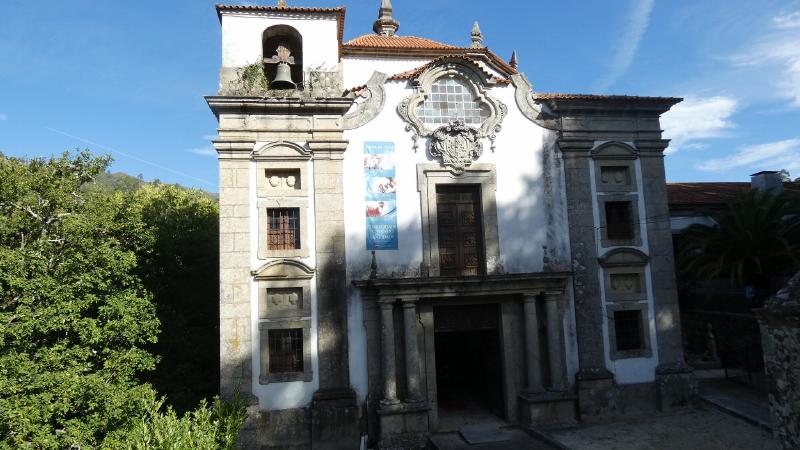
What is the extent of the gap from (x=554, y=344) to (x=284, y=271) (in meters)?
6.88

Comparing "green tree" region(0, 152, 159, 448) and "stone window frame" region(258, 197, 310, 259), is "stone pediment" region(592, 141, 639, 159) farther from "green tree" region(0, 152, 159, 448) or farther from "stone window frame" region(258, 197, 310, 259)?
"green tree" region(0, 152, 159, 448)

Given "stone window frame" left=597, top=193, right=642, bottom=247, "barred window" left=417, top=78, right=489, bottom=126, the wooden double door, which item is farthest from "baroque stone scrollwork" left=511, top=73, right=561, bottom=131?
the wooden double door

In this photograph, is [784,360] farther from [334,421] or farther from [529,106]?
[529,106]

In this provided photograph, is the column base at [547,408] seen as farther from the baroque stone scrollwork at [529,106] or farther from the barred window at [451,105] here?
the barred window at [451,105]

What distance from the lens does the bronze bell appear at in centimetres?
1289

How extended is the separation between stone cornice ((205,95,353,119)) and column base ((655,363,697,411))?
34.9 ft

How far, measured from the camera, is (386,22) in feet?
72.6

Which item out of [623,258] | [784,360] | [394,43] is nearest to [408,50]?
[394,43]

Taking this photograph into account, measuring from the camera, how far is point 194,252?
18.5 m

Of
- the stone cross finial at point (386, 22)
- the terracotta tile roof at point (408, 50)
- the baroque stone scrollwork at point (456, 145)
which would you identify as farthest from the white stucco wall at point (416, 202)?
the stone cross finial at point (386, 22)

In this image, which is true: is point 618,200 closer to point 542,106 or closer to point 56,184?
point 542,106

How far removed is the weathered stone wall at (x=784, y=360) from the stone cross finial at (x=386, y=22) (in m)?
20.9

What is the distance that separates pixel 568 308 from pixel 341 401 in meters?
6.22

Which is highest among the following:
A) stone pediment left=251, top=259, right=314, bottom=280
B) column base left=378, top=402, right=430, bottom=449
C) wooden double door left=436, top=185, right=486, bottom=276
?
wooden double door left=436, top=185, right=486, bottom=276
